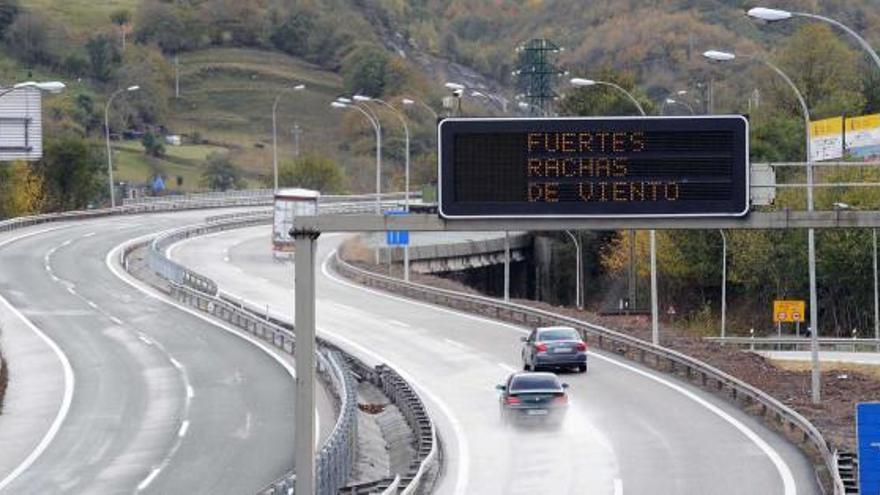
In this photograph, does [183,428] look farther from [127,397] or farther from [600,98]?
[600,98]

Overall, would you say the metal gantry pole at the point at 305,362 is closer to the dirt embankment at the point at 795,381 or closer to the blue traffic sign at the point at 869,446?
the blue traffic sign at the point at 869,446

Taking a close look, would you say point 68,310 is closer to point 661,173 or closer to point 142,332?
point 142,332

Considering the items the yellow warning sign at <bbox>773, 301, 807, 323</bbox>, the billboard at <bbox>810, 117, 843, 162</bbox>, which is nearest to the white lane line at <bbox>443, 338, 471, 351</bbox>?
the billboard at <bbox>810, 117, 843, 162</bbox>

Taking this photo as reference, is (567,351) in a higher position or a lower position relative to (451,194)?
lower

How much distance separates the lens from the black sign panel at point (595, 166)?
2592 centimetres

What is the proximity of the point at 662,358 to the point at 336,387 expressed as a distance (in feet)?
32.9

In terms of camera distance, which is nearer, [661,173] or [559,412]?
[661,173]

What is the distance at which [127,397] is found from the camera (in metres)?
47.2

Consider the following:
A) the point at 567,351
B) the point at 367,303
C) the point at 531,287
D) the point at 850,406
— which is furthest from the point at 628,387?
the point at 531,287

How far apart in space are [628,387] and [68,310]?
27507 mm

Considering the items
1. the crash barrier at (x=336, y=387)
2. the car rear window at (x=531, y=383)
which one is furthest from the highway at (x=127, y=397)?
the car rear window at (x=531, y=383)

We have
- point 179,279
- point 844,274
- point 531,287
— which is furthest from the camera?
point 531,287

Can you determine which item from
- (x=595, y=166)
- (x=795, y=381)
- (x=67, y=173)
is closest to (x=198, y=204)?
(x=67, y=173)

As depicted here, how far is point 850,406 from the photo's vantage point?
42500mm
